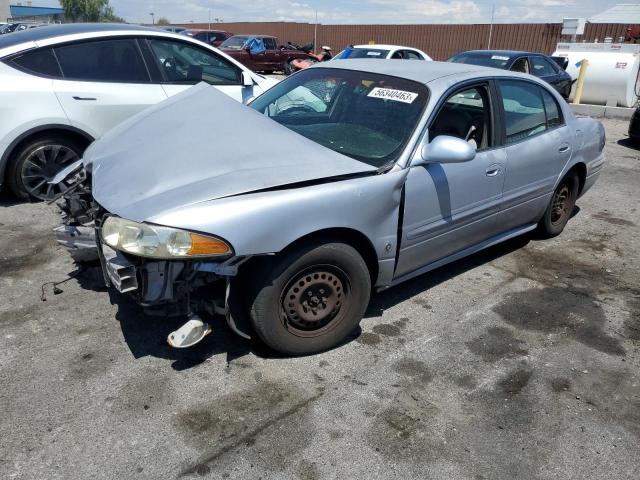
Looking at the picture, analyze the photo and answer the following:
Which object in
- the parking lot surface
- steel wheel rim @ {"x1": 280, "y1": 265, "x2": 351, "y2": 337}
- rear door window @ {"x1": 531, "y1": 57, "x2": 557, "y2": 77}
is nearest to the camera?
the parking lot surface

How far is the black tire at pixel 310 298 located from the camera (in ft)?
9.13

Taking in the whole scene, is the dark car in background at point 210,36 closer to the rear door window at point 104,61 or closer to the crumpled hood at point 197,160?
the rear door window at point 104,61

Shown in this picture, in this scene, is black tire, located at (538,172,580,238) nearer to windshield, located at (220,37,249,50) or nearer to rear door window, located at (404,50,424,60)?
rear door window, located at (404,50,424,60)

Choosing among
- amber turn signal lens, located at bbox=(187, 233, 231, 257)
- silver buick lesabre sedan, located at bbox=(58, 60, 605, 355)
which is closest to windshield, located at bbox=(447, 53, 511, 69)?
silver buick lesabre sedan, located at bbox=(58, 60, 605, 355)

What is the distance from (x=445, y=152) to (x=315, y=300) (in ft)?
3.78

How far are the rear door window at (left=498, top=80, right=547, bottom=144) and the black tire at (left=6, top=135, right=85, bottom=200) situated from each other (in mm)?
4014

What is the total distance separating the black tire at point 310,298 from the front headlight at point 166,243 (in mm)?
345

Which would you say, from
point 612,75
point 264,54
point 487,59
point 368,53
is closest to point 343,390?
point 487,59

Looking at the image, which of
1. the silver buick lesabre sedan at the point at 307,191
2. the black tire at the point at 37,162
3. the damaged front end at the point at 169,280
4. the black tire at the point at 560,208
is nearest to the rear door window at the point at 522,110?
the silver buick lesabre sedan at the point at 307,191

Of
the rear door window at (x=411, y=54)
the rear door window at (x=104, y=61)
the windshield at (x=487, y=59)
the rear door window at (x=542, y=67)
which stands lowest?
the rear door window at (x=542, y=67)

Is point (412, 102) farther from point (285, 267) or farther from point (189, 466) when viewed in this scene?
point (189, 466)

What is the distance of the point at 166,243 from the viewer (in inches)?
98.3

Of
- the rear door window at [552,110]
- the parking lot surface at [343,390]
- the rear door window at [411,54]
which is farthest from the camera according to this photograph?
the rear door window at [411,54]

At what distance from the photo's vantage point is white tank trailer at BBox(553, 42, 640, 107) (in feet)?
43.4
